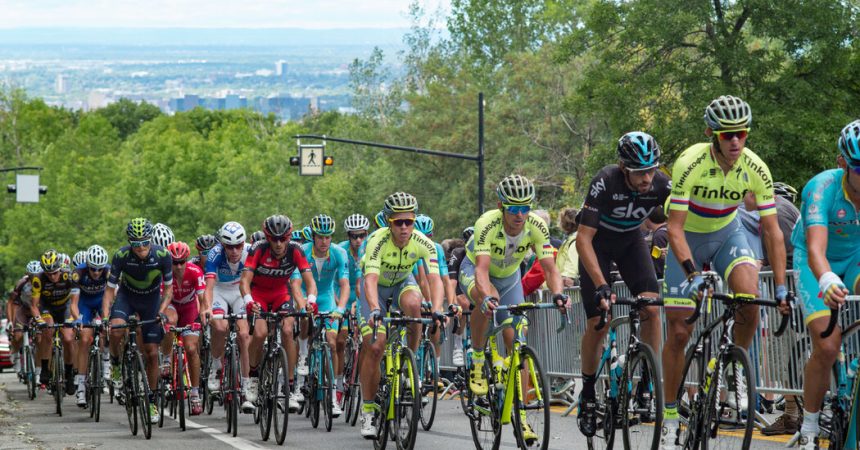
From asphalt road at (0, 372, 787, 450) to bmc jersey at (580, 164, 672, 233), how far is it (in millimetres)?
2220

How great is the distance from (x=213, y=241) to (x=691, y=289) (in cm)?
1119

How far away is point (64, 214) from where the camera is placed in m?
94.6

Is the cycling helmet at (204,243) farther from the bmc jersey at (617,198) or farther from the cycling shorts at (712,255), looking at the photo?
the cycling shorts at (712,255)

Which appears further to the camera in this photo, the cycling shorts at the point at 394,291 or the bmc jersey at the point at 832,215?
the cycling shorts at the point at 394,291

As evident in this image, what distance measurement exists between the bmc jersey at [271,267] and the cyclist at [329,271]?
0.62 ft

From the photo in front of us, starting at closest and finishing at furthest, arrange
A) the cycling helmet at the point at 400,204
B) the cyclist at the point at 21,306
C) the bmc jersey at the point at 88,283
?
the cycling helmet at the point at 400,204 → the bmc jersey at the point at 88,283 → the cyclist at the point at 21,306

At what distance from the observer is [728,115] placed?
8977mm

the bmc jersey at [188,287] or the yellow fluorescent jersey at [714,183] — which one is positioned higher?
the yellow fluorescent jersey at [714,183]

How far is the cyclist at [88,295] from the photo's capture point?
18.3 meters

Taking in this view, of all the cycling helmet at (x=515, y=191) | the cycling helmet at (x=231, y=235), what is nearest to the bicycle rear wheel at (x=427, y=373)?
the cycling helmet at (x=515, y=191)

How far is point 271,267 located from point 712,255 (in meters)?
6.51

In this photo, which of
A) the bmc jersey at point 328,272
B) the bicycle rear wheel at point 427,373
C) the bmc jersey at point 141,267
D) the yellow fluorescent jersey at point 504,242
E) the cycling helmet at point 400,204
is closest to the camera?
the yellow fluorescent jersey at point 504,242

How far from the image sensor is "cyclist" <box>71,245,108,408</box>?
720 inches

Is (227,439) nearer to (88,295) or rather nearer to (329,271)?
(329,271)
